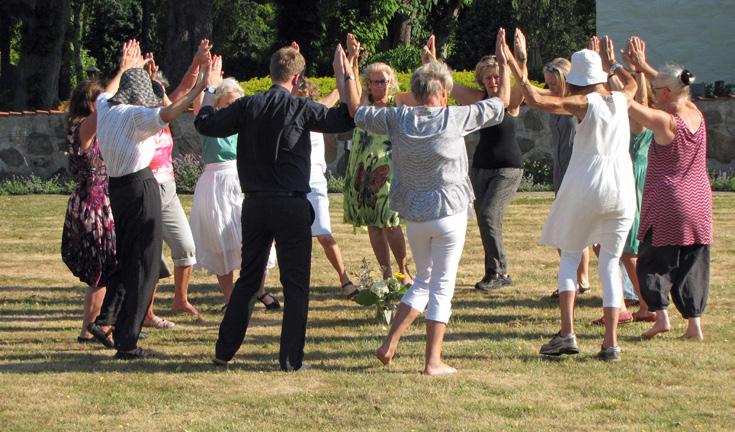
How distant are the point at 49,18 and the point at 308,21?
6457 millimetres

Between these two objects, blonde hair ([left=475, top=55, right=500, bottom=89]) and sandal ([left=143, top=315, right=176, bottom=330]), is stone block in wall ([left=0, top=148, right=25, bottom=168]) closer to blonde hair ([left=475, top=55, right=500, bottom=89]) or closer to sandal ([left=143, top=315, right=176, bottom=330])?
sandal ([left=143, top=315, right=176, bottom=330])

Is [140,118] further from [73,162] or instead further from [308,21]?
[308,21]

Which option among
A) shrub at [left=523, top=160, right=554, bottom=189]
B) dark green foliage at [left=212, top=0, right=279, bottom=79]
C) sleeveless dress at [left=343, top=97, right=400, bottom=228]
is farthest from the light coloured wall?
dark green foliage at [left=212, top=0, right=279, bottom=79]

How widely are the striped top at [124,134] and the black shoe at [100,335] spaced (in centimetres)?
110

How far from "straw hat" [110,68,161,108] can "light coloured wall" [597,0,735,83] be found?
19754 mm

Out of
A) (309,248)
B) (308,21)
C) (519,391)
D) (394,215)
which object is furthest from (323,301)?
(308,21)

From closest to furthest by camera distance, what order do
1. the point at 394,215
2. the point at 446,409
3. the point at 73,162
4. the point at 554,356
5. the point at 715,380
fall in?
the point at 446,409
the point at 715,380
the point at 554,356
the point at 73,162
the point at 394,215

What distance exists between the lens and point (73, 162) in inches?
328

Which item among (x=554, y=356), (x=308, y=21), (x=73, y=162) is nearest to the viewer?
(x=554, y=356)

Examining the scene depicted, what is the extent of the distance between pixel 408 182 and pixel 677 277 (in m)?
2.30

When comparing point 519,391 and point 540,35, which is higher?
point 540,35

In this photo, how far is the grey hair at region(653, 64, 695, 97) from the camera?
26.2 ft

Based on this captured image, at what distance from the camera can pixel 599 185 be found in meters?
7.64

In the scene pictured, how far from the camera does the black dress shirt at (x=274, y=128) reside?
7.29 m
